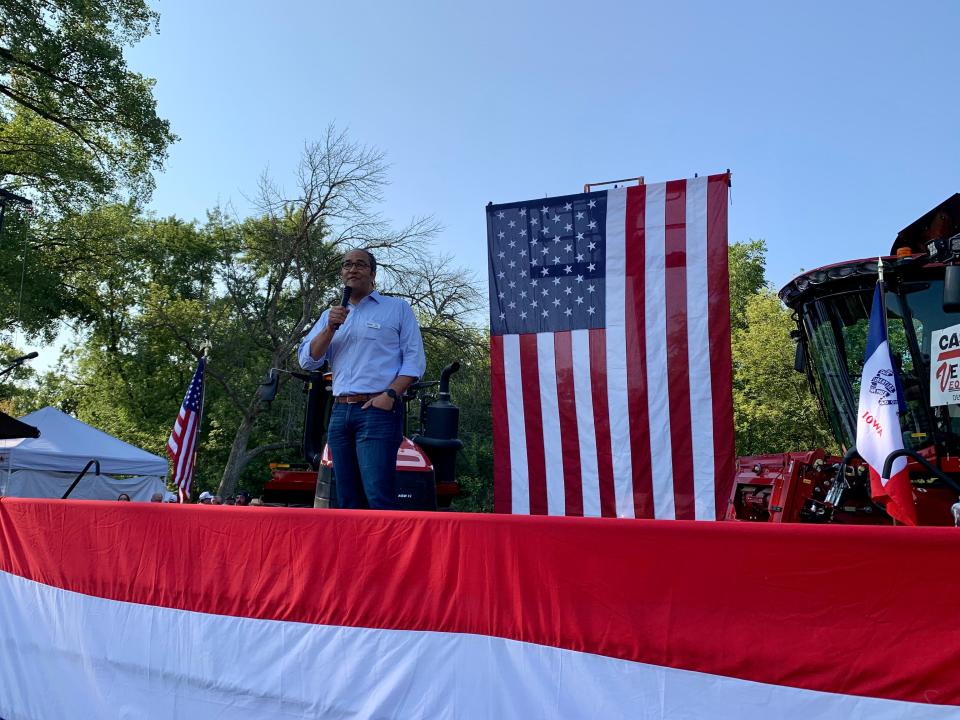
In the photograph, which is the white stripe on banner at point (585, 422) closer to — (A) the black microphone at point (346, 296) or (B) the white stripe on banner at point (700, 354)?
(B) the white stripe on banner at point (700, 354)

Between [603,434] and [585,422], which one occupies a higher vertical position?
[585,422]

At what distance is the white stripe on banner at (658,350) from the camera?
21.1 ft

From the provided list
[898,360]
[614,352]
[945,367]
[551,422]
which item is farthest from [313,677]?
[898,360]

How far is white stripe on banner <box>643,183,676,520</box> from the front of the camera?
21.1 feet

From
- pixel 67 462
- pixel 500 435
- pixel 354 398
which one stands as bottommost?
pixel 67 462

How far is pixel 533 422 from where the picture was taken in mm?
7012

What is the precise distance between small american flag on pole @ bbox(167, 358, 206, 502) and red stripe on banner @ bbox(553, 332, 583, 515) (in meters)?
9.31

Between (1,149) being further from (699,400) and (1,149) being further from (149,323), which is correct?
(699,400)

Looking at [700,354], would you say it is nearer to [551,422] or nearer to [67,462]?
[551,422]

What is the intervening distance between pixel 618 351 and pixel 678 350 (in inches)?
20.6

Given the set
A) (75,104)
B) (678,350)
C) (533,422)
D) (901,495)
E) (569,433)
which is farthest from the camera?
(75,104)

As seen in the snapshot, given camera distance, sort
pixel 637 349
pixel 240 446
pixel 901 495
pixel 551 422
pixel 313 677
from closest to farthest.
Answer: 1. pixel 313 677
2. pixel 901 495
3. pixel 637 349
4. pixel 551 422
5. pixel 240 446

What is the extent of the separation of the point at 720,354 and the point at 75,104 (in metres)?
20.7

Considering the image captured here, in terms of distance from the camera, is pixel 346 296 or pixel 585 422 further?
pixel 585 422
